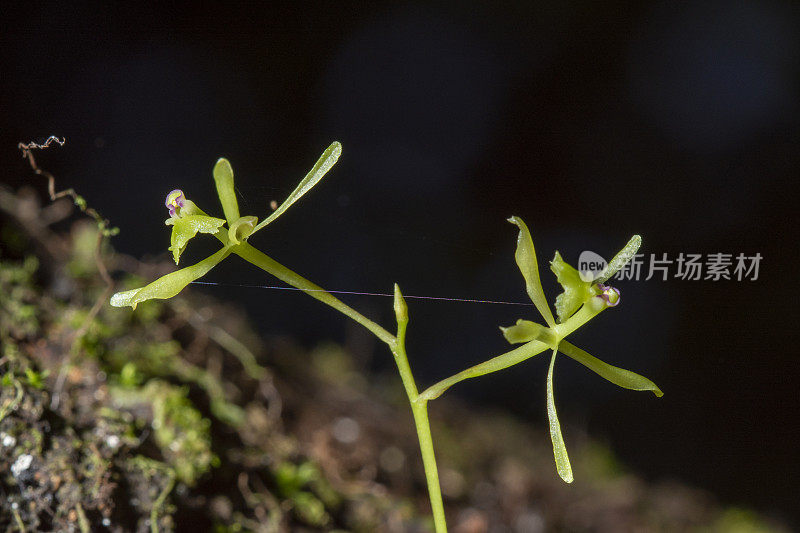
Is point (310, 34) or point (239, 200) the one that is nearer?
point (239, 200)

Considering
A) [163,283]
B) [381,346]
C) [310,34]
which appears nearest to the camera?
[163,283]

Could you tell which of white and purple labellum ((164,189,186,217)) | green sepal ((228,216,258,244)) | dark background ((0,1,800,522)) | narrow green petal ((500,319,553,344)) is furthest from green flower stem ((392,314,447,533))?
dark background ((0,1,800,522))

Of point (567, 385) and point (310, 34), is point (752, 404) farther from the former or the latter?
point (310, 34)

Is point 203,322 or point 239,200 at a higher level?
point 203,322

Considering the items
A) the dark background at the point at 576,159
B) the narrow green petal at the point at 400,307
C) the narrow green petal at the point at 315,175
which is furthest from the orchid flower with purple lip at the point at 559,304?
the dark background at the point at 576,159

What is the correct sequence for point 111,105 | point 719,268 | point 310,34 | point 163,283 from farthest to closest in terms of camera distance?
point 310,34 → point 111,105 → point 719,268 → point 163,283

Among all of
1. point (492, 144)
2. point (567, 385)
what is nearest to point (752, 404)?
point (567, 385)

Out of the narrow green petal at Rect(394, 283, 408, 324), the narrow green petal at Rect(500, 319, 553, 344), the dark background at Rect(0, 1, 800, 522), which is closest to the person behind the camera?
the narrow green petal at Rect(500, 319, 553, 344)

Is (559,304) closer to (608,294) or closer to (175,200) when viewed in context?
(608,294)

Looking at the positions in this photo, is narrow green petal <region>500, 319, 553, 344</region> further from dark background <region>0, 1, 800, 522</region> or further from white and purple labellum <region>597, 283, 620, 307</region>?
dark background <region>0, 1, 800, 522</region>
